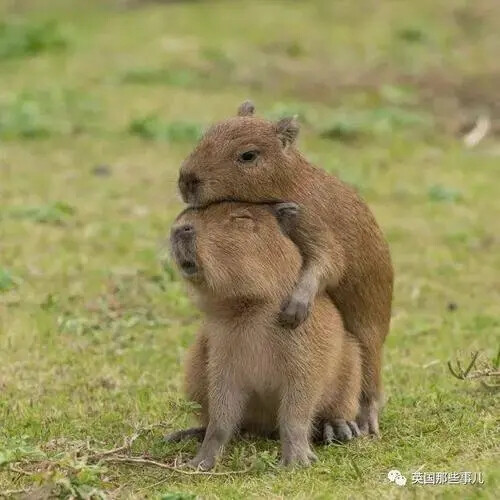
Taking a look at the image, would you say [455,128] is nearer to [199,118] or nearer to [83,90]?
[199,118]

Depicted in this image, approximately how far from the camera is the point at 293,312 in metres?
4.98

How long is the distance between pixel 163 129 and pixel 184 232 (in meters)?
7.30

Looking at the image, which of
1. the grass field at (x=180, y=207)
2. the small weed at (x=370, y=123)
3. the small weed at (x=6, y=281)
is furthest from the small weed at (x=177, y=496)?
the small weed at (x=370, y=123)

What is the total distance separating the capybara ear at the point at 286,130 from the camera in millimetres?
5766

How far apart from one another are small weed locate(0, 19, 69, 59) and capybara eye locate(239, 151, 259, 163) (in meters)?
10.2

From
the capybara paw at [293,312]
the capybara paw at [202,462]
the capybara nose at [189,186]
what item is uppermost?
the capybara nose at [189,186]

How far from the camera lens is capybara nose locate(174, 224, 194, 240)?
16.1 ft

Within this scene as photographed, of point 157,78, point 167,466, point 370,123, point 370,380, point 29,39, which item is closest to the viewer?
point 167,466

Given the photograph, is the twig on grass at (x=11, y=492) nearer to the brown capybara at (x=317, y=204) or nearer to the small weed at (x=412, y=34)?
the brown capybara at (x=317, y=204)

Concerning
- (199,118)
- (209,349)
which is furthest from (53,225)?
(209,349)

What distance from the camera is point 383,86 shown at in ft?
47.0

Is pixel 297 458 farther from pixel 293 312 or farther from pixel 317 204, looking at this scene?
pixel 317 204

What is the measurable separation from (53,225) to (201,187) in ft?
13.6

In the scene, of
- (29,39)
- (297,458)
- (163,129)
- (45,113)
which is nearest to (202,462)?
(297,458)
